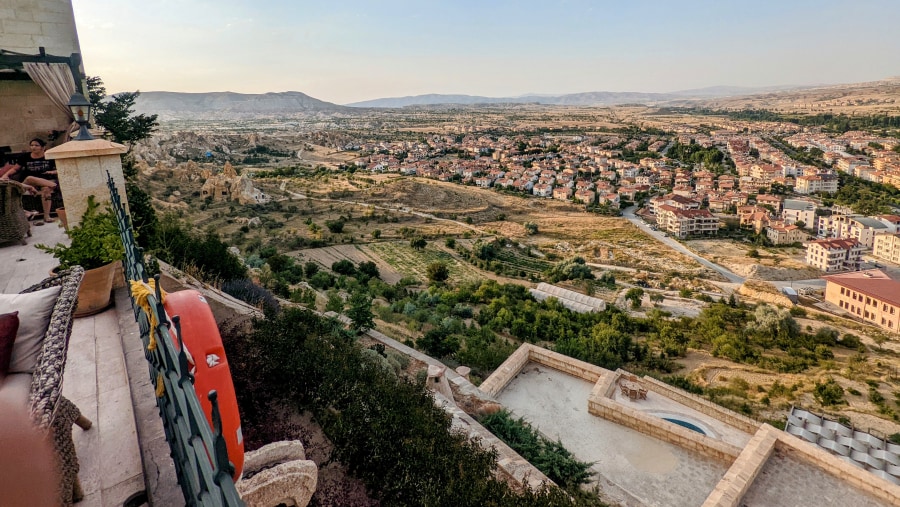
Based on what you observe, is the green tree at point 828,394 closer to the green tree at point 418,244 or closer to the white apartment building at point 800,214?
the green tree at point 418,244

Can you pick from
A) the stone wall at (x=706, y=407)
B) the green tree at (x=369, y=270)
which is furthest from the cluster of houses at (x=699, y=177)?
the stone wall at (x=706, y=407)

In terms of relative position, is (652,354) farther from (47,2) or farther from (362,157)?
(362,157)

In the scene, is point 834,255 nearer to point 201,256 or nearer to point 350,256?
point 350,256

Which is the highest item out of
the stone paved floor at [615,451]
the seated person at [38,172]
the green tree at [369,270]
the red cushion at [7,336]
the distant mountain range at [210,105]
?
the distant mountain range at [210,105]

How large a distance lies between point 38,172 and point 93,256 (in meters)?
4.23

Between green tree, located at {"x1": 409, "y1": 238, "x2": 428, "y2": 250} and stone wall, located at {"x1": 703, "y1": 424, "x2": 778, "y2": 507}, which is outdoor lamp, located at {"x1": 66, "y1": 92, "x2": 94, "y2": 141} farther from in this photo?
green tree, located at {"x1": 409, "y1": 238, "x2": 428, "y2": 250}

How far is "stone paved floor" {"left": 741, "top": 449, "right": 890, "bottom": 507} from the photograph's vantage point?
675cm

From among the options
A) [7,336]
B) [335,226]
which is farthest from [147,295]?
[335,226]

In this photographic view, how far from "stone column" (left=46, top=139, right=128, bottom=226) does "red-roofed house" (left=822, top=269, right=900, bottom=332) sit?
30331mm

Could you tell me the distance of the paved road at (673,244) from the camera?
97.8 ft

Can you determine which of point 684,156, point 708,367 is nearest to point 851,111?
point 684,156

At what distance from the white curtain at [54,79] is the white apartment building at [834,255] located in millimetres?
38316

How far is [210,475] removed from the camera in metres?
1.08

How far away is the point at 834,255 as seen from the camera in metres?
30.7
